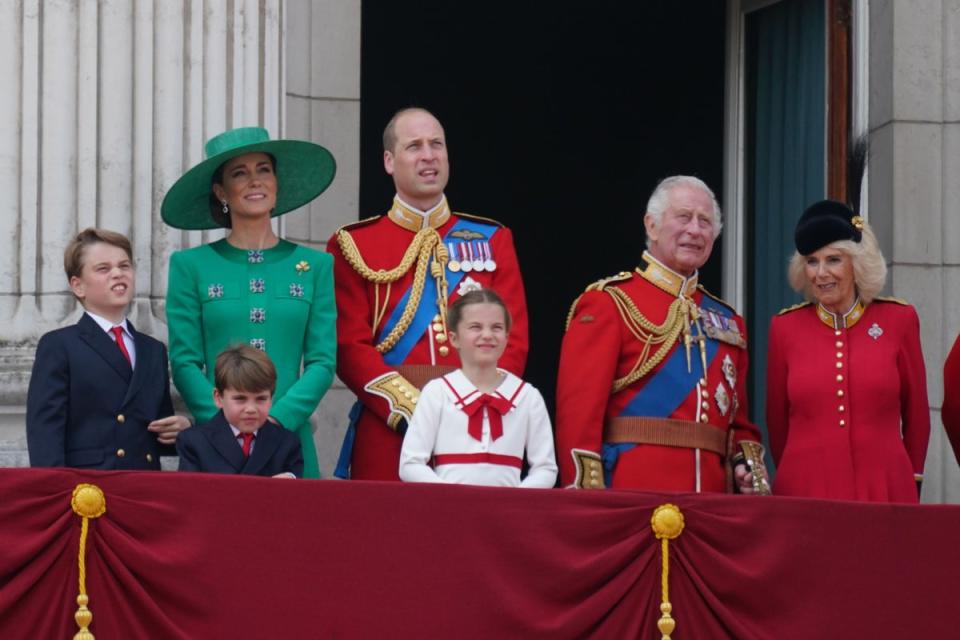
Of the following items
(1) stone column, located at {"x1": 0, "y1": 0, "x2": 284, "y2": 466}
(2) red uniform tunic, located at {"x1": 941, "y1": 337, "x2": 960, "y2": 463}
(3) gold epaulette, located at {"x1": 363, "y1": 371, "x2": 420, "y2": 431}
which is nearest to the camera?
(3) gold epaulette, located at {"x1": 363, "y1": 371, "x2": 420, "y2": 431}

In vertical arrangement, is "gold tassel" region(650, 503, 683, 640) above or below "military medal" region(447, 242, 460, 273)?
below

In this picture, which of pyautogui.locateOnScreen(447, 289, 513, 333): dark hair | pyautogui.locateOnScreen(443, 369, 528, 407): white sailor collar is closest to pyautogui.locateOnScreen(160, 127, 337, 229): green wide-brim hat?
pyautogui.locateOnScreen(447, 289, 513, 333): dark hair

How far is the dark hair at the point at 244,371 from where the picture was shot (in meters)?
6.53

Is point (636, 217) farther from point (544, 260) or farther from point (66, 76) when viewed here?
point (66, 76)

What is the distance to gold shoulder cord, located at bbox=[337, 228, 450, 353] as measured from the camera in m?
7.22

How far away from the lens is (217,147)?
7117mm

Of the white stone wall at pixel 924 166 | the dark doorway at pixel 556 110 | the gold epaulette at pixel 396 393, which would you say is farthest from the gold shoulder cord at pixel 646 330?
the dark doorway at pixel 556 110

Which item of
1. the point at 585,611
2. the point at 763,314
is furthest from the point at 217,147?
the point at 763,314

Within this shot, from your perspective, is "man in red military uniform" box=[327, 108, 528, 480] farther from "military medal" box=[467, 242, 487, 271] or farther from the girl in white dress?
the girl in white dress

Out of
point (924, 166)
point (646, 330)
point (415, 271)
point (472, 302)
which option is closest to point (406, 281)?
point (415, 271)

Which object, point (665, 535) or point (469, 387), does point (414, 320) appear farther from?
point (665, 535)

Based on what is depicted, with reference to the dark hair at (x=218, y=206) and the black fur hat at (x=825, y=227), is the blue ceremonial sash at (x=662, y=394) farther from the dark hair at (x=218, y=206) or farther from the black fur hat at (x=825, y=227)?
the dark hair at (x=218, y=206)

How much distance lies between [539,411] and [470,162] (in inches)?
244

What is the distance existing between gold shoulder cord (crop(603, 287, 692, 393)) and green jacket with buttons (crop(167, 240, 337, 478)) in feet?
2.96
